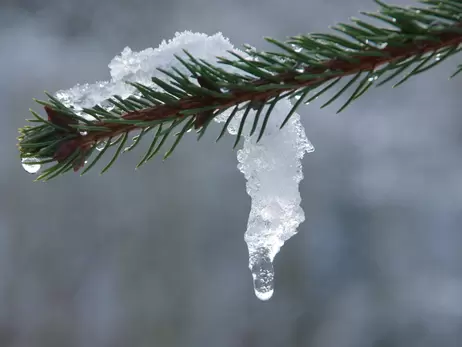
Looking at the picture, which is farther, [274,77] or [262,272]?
[262,272]

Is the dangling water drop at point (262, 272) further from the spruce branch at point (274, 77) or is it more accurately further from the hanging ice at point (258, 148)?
the spruce branch at point (274, 77)

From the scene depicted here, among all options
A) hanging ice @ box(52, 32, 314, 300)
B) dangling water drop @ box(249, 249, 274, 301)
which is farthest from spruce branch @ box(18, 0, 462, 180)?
dangling water drop @ box(249, 249, 274, 301)

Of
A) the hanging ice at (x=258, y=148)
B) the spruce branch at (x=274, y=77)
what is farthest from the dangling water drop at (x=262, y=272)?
the spruce branch at (x=274, y=77)

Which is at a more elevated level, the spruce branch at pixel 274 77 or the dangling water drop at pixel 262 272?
the spruce branch at pixel 274 77

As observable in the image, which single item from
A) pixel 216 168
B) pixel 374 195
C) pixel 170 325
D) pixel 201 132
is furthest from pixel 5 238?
pixel 201 132

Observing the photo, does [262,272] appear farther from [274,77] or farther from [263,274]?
[274,77]

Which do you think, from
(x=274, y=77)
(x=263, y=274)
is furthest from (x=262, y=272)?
(x=274, y=77)
